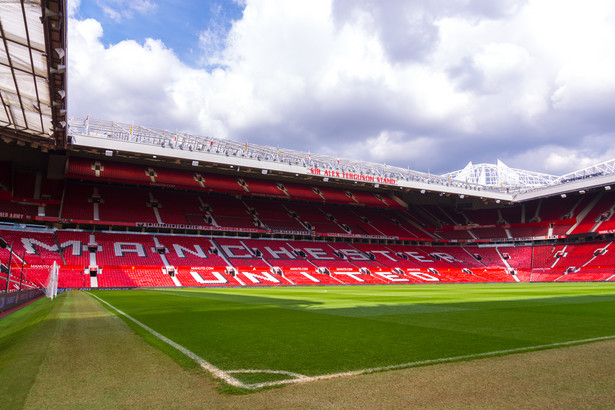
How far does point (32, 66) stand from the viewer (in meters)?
15.8

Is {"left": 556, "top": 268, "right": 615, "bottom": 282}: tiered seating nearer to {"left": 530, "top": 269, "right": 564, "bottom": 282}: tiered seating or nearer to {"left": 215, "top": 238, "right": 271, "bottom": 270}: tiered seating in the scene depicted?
{"left": 530, "top": 269, "right": 564, "bottom": 282}: tiered seating

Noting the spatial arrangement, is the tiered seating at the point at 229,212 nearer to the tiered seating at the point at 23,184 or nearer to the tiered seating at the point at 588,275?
the tiered seating at the point at 23,184

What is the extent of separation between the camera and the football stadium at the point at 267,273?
13.8 ft

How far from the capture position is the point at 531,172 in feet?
195

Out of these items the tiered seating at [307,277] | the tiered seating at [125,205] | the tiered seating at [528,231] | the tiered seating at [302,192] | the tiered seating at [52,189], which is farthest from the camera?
the tiered seating at [528,231]

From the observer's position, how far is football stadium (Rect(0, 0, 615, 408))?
4.20 m

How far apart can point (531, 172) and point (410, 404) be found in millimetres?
66234

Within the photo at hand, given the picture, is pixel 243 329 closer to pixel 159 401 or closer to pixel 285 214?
pixel 159 401

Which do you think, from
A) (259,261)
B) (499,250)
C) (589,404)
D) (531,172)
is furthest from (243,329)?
(531,172)

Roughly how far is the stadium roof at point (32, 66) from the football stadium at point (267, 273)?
98mm

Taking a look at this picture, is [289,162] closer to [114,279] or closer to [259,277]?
[259,277]

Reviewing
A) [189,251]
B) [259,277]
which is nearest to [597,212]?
[259,277]

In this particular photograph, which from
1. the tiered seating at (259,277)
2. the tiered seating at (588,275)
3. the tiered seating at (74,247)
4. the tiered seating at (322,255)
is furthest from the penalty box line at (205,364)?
the tiered seating at (588,275)

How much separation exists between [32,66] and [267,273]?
89.1ft
